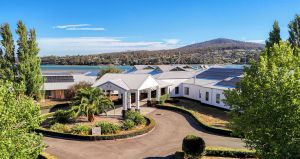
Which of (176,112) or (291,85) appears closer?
(291,85)

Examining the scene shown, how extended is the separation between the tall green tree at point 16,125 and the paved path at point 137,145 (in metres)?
12.1

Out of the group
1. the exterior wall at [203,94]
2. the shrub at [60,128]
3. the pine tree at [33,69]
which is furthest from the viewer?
the exterior wall at [203,94]

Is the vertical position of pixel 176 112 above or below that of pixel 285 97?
below

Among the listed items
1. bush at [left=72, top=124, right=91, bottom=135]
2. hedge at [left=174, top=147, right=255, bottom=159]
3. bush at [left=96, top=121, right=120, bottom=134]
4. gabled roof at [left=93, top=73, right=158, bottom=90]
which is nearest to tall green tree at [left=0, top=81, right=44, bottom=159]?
hedge at [left=174, top=147, right=255, bottom=159]

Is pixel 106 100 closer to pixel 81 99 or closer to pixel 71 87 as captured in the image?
pixel 81 99

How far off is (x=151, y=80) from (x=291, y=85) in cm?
3297

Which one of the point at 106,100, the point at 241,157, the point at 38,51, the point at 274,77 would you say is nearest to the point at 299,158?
the point at 274,77

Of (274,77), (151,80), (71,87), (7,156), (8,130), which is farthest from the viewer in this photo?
(71,87)

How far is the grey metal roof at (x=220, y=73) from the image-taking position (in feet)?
170

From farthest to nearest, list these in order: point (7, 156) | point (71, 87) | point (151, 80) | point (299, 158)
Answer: point (71, 87), point (151, 80), point (299, 158), point (7, 156)

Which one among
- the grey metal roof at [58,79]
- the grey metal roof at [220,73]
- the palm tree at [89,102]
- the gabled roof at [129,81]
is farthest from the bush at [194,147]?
the grey metal roof at [58,79]

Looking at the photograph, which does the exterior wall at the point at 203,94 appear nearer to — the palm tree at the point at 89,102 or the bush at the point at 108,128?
the palm tree at the point at 89,102

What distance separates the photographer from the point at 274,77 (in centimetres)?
1645

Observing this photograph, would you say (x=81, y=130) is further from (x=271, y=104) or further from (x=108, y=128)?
(x=271, y=104)
